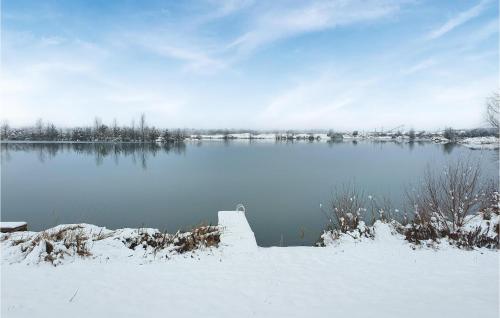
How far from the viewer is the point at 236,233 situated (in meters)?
8.29

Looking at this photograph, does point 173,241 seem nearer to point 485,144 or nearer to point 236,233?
point 236,233

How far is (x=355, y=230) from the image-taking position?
8.00 meters

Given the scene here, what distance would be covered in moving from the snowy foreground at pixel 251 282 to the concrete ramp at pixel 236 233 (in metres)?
0.15

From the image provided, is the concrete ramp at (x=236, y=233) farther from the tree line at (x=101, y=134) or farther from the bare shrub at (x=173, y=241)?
the tree line at (x=101, y=134)

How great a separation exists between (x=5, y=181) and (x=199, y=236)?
69.8 ft

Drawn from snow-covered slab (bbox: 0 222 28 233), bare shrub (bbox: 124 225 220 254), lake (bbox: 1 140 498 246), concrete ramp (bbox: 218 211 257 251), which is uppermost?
bare shrub (bbox: 124 225 220 254)

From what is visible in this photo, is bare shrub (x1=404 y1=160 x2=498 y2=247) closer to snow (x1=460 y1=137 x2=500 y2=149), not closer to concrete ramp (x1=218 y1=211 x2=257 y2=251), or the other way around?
concrete ramp (x1=218 y1=211 x2=257 y2=251)

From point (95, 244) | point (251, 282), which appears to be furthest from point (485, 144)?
point (95, 244)

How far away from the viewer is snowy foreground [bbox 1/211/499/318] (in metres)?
4.18

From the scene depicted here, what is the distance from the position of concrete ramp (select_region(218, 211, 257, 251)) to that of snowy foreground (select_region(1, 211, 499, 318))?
15 cm

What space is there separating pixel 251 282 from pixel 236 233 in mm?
3154

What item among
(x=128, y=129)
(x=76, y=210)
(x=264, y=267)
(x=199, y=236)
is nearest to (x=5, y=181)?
(x=76, y=210)

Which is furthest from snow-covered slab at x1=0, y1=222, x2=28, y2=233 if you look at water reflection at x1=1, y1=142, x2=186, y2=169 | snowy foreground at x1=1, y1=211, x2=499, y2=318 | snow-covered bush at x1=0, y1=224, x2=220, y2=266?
water reflection at x1=1, y1=142, x2=186, y2=169

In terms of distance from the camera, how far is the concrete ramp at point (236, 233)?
23.8ft
